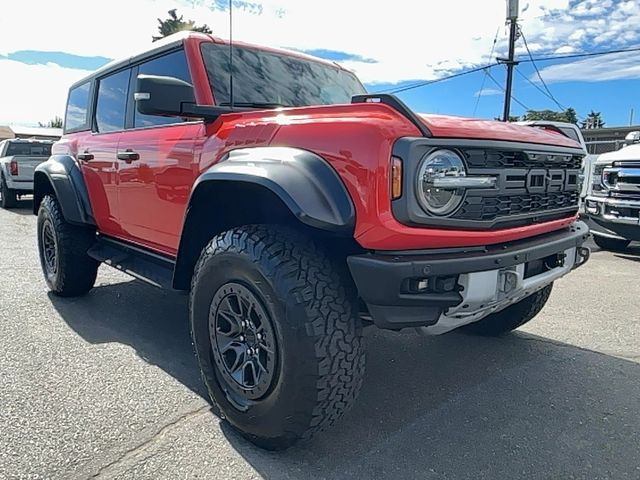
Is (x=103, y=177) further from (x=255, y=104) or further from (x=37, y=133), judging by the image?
(x=37, y=133)

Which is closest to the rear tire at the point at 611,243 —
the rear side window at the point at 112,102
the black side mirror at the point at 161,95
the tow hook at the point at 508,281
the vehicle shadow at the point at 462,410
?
the vehicle shadow at the point at 462,410

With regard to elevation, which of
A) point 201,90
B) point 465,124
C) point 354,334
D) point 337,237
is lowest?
point 354,334

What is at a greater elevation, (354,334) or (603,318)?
(354,334)

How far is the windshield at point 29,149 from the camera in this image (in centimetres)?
1403

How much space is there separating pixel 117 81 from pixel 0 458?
9.72 ft

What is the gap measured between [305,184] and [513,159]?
3.17 ft

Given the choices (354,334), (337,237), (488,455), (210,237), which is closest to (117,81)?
(210,237)

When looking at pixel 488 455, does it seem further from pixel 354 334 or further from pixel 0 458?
pixel 0 458

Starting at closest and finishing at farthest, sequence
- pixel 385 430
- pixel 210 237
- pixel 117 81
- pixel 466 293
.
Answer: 1. pixel 466 293
2. pixel 385 430
3. pixel 210 237
4. pixel 117 81

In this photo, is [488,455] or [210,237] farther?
[210,237]

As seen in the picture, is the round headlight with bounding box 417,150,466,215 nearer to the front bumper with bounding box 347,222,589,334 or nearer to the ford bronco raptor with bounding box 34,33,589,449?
the ford bronco raptor with bounding box 34,33,589,449

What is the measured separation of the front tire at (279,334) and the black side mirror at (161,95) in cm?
70

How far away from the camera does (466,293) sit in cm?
217

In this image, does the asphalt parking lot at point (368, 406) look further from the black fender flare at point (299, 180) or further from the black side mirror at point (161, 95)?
the black side mirror at point (161, 95)
